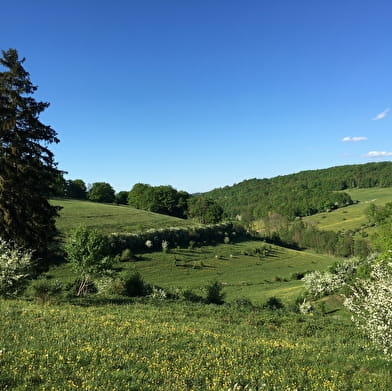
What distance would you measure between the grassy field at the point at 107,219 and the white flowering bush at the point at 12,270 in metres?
52.9

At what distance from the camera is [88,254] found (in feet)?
109

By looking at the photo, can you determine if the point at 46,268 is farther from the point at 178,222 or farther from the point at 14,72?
the point at 178,222

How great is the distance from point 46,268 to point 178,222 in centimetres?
8579

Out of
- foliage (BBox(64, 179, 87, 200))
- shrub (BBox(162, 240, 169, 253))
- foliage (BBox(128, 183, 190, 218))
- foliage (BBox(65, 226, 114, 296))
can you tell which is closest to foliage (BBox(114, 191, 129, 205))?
foliage (BBox(128, 183, 190, 218))

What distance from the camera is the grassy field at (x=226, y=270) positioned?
62312mm

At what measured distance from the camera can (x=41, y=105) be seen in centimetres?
2589

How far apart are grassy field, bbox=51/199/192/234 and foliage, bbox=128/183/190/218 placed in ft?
87.1

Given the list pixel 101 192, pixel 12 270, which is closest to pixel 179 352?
pixel 12 270

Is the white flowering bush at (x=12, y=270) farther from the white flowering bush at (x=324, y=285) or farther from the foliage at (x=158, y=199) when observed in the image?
the foliage at (x=158, y=199)

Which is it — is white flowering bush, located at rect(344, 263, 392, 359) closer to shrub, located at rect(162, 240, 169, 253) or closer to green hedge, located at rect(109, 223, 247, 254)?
green hedge, located at rect(109, 223, 247, 254)

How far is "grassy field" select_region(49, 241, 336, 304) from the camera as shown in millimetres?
62312

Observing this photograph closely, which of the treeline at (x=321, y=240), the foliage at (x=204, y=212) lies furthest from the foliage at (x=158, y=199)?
the treeline at (x=321, y=240)

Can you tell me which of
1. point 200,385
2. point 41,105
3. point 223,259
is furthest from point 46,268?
A: point 223,259

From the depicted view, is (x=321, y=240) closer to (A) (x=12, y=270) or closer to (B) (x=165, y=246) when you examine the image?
(B) (x=165, y=246)
